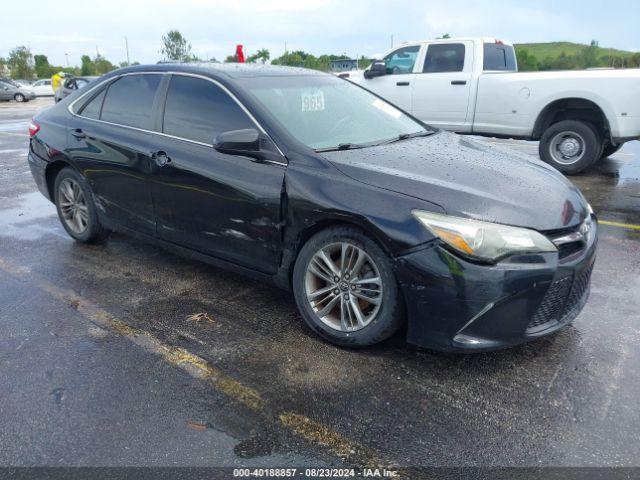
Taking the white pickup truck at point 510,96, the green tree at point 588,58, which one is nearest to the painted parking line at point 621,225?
the white pickup truck at point 510,96

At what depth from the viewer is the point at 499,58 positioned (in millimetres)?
9148

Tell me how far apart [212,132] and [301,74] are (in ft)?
3.28

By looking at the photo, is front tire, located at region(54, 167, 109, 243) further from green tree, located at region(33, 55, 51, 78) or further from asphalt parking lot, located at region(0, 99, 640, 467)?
green tree, located at region(33, 55, 51, 78)

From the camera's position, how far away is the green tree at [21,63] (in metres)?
68.7

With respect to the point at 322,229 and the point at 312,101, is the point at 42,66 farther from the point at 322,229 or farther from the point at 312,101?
the point at 322,229

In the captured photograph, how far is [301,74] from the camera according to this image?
4324 millimetres

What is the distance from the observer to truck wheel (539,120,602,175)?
25.8ft

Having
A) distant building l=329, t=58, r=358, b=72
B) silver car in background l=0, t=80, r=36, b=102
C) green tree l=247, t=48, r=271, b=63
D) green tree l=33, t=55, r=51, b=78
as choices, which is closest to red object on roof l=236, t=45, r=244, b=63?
green tree l=247, t=48, r=271, b=63

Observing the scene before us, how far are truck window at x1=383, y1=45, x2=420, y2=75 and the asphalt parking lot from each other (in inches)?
248

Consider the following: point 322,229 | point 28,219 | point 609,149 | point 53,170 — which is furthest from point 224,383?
point 609,149

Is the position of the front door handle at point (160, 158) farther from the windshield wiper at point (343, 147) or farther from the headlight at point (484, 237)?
the headlight at point (484, 237)

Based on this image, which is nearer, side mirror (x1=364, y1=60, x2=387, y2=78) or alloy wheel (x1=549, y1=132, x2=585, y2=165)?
alloy wheel (x1=549, y1=132, x2=585, y2=165)

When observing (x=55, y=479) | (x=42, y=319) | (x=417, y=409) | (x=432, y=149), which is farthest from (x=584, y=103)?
(x=55, y=479)

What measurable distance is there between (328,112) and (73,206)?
265cm
